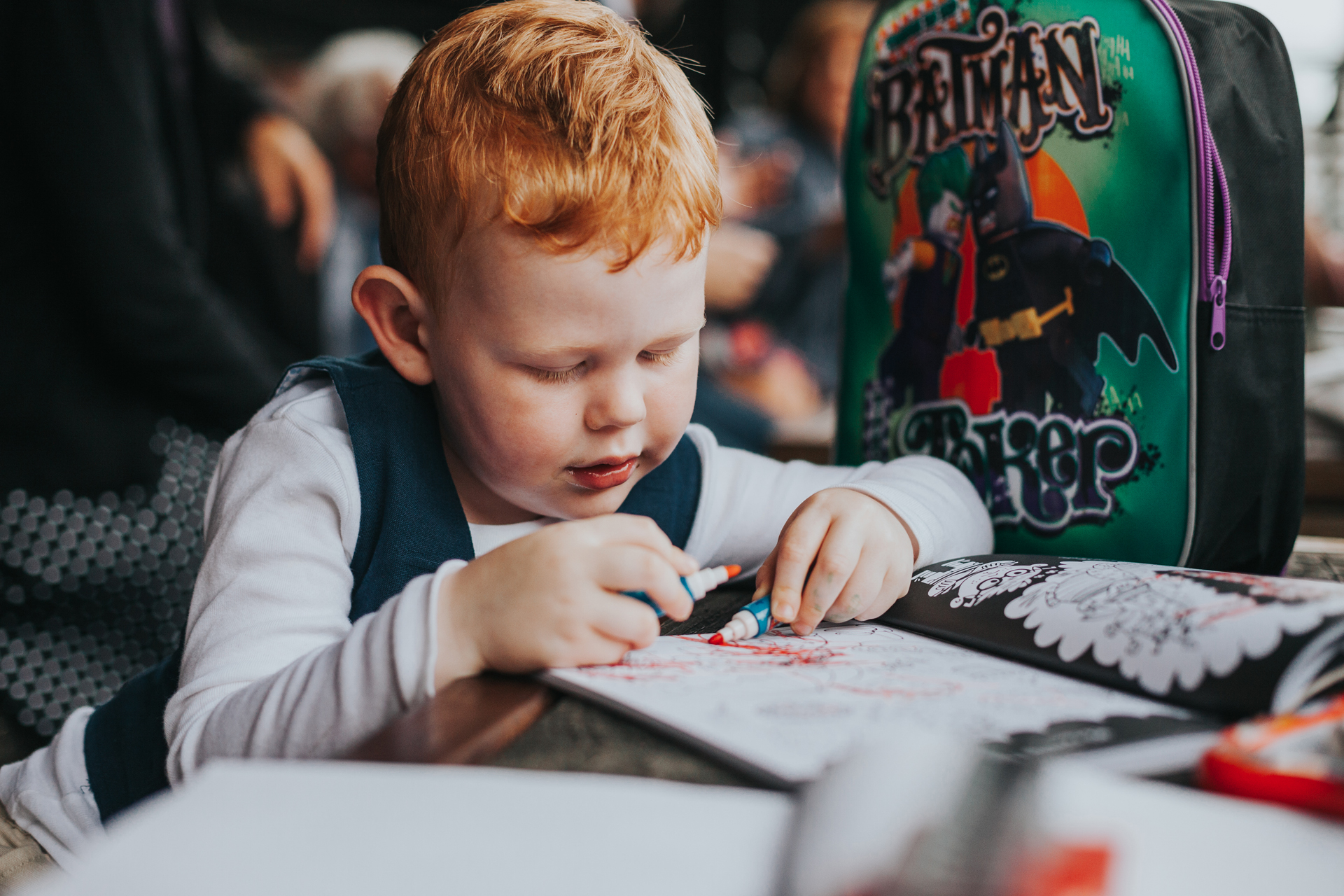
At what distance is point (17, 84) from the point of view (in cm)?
90

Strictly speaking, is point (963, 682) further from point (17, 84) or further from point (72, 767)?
point (17, 84)

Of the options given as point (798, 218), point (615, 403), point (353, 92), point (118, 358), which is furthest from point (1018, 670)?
point (353, 92)

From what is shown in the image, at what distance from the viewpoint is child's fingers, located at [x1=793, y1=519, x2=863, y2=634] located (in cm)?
56

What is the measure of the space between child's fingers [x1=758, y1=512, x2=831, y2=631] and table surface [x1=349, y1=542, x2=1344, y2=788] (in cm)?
18

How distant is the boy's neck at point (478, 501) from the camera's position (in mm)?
702

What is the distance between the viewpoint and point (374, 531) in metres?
0.64

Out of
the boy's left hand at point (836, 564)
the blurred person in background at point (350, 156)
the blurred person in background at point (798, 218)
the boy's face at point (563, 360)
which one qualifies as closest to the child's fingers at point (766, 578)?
the boy's left hand at point (836, 564)

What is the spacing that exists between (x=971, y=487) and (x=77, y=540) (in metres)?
0.82

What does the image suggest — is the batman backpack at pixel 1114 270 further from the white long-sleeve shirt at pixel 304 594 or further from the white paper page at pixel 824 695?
the white paper page at pixel 824 695

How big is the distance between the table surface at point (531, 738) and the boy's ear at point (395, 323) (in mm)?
292

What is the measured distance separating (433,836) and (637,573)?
0.21 metres

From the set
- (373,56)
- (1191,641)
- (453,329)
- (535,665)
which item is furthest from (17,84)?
(373,56)

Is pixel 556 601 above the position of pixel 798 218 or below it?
below

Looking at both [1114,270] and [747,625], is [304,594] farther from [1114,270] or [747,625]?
[1114,270]
